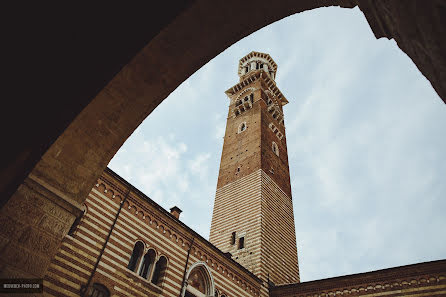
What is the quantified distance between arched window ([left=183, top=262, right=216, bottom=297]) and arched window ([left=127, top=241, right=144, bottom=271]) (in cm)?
199

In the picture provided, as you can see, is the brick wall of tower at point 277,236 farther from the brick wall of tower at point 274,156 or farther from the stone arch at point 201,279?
the stone arch at point 201,279

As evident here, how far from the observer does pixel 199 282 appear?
36.2 ft

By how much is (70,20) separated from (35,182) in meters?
1.54

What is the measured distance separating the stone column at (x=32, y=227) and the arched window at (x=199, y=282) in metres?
8.37

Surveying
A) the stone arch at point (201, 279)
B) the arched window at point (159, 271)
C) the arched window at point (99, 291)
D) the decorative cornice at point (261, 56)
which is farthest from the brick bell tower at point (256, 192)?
the arched window at point (99, 291)

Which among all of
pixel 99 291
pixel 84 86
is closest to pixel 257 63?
pixel 99 291

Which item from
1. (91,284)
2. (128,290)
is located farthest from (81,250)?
(128,290)

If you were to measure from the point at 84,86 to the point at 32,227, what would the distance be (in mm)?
1350

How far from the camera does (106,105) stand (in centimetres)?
306

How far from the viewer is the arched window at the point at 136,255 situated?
9164 mm

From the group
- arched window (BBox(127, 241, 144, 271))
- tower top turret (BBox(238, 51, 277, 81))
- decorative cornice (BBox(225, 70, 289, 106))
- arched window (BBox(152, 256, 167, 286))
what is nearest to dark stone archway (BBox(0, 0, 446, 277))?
arched window (BBox(127, 241, 144, 271))

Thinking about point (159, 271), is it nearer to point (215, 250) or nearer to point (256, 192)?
point (215, 250)

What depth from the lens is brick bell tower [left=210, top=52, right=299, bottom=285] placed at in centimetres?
1516

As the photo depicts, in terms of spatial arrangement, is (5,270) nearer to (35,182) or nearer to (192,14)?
(35,182)
